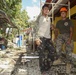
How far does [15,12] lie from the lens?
29.3 m

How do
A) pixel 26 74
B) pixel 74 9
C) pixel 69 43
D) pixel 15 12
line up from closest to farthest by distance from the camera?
1. pixel 69 43
2. pixel 26 74
3. pixel 74 9
4. pixel 15 12

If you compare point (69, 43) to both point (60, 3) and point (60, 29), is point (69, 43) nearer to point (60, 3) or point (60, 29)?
point (60, 29)

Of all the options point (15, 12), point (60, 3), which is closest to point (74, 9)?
point (60, 3)

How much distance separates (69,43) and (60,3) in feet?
17.8

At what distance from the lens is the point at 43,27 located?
6.49 metres

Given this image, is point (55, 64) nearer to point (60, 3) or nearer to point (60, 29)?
point (60, 29)

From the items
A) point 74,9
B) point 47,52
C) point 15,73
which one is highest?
point 74,9

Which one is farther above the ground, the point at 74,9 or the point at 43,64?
the point at 74,9

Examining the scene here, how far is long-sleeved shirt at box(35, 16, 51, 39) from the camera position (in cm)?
643

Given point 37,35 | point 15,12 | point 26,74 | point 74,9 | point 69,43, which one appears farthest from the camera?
point 15,12

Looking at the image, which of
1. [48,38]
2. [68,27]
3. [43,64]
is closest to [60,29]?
[68,27]

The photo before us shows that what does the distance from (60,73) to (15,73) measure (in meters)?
1.40

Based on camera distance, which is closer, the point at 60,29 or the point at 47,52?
the point at 47,52

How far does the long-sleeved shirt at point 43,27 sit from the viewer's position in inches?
253
